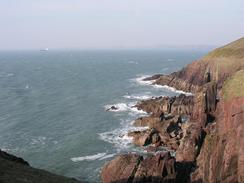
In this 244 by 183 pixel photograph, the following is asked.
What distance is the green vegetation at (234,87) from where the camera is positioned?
38906mm

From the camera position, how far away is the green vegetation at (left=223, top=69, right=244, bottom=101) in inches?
1532

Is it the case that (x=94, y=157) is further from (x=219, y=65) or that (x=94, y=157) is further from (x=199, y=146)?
(x=219, y=65)

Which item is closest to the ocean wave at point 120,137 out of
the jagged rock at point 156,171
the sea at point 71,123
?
the sea at point 71,123

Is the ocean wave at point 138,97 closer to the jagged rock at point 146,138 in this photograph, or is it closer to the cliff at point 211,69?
the cliff at point 211,69

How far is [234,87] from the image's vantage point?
39844 millimetres

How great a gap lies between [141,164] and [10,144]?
28.4m

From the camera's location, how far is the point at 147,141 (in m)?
59.6

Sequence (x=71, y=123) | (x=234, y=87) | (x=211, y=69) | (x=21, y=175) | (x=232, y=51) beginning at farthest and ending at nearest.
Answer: (x=232, y=51) < (x=211, y=69) < (x=71, y=123) < (x=234, y=87) < (x=21, y=175)

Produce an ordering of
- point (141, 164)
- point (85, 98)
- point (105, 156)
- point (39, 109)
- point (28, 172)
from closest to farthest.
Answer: point (28, 172)
point (141, 164)
point (105, 156)
point (39, 109)
point (85, 98)

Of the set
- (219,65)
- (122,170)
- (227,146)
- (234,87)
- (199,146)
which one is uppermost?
(234,87)

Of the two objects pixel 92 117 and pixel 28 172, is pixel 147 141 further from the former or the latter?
pixel 28 172

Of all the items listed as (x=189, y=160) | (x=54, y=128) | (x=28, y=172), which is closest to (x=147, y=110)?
(x=54, y=128)

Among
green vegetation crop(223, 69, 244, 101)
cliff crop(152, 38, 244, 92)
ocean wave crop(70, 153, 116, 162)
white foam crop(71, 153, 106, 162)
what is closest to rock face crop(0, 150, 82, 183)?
green vegetation crop(223, 69, 244, 101)

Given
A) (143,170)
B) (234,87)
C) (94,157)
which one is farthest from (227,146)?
(94,157)
